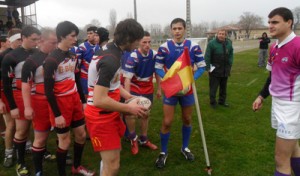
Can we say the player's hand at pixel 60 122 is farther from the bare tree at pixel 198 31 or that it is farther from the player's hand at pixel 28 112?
the bare tree at pixel 198 31

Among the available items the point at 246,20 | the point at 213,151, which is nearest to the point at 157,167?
the point at 213,151

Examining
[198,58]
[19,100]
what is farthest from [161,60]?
[19,100]

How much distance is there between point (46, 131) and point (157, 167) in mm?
1805

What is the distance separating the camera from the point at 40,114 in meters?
4.02

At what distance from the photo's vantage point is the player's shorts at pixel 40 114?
402 cm

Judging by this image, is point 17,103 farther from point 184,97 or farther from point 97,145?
point 184,97

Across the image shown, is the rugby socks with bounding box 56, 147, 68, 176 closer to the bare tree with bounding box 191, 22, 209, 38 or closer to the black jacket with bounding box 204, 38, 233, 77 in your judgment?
the black jacket with bounding box 204, 38, 233, 77

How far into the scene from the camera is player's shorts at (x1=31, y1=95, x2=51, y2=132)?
4.02 metres

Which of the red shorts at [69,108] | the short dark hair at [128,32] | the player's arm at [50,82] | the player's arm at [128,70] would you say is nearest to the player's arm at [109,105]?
the short dark hair at [128,32]

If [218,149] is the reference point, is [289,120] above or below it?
above

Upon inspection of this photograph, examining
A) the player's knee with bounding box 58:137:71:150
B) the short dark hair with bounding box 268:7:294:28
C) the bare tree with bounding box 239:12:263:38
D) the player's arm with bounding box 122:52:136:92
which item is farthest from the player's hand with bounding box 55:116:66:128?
the bare tree with bounding box 239:12:263:38

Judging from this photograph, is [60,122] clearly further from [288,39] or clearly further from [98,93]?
[288,39]

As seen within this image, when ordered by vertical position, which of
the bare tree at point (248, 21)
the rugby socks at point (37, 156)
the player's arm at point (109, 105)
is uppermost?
the bare tree at point (248, 21)

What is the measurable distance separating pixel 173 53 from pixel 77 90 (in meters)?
1.59
